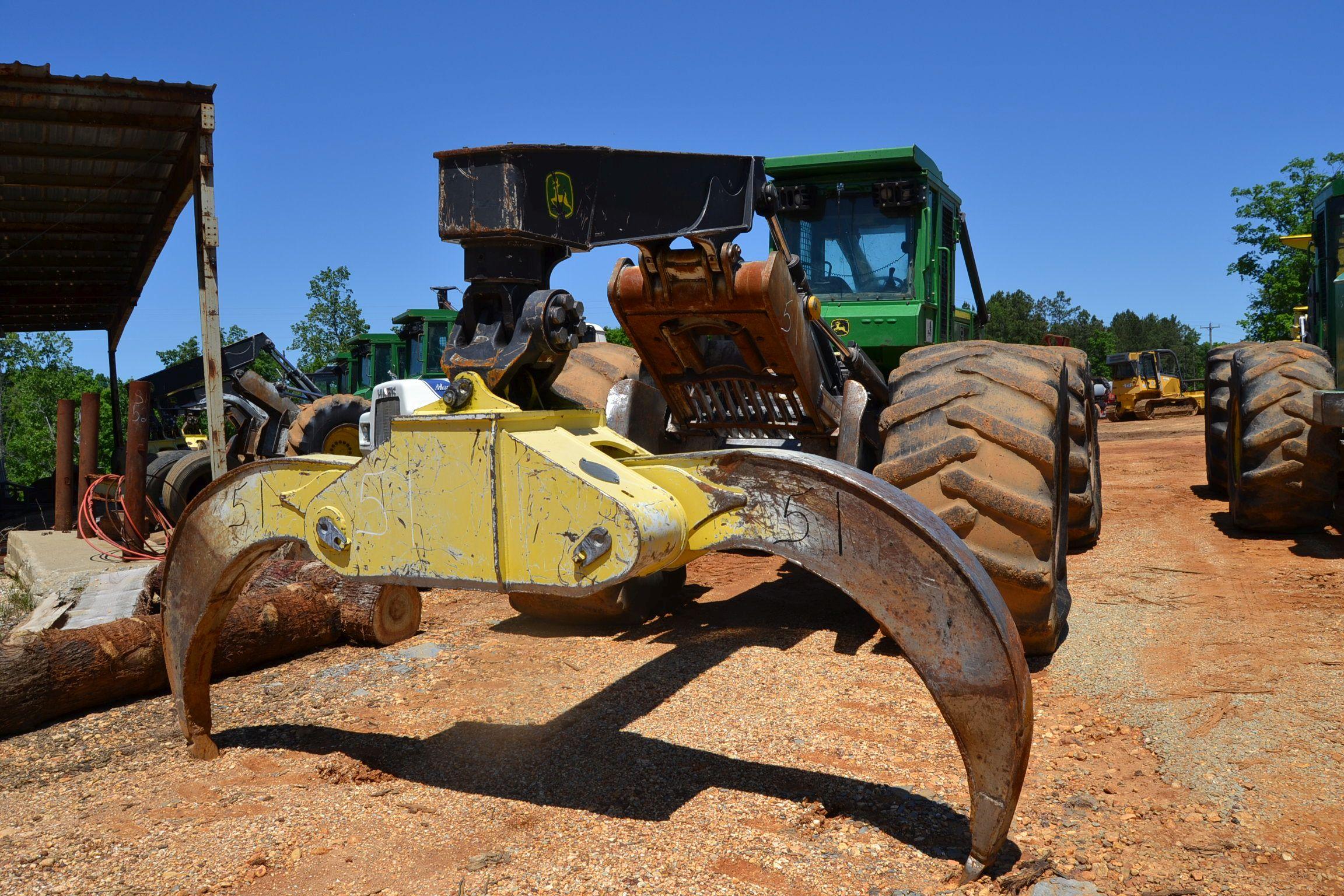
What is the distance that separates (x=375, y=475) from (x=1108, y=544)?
5663mm

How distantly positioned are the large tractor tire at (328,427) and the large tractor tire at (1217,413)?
29.9 feet

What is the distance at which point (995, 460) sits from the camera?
3.96 meters

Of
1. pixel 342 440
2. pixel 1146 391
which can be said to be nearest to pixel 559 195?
pixel 342 440

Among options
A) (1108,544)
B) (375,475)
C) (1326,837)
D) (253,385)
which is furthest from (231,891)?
(253,385)

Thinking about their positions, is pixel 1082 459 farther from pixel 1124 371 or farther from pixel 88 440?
pixel 1124 371

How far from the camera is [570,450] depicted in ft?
9.41

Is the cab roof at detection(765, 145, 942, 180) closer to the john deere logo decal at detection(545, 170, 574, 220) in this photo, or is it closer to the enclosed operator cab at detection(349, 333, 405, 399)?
the john deere logo decal at detection(545, 170, 574, 220)

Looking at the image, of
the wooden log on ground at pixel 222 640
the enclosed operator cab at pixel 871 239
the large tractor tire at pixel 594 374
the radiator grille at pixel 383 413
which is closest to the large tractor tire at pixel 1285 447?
the enclosed operator cab at pixel 871 239

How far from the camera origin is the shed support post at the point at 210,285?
26.9 ft

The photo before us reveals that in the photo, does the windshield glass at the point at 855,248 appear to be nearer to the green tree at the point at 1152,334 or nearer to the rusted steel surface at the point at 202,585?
the rusted steel surface at the point at 202,585

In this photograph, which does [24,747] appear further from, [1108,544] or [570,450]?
[1108,544]

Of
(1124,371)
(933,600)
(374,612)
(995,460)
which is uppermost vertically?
(1124,371)

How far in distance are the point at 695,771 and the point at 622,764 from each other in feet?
0.87

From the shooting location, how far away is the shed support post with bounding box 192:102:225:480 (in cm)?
820
